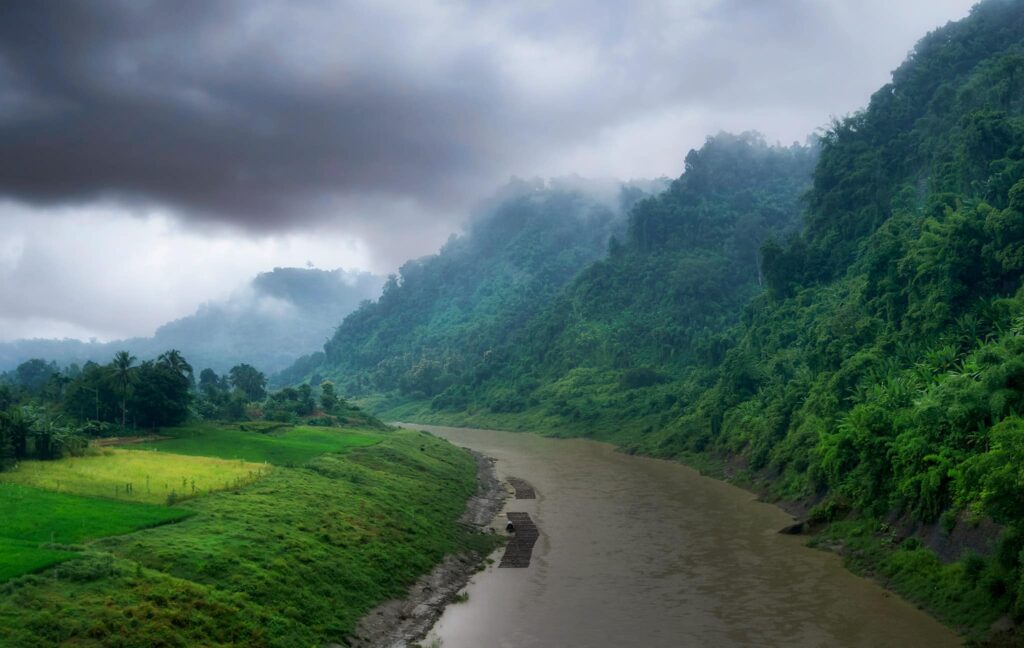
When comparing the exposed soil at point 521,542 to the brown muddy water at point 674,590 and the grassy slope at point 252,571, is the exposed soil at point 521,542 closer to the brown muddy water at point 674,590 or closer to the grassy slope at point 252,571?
the brown muddy water at point 674,590

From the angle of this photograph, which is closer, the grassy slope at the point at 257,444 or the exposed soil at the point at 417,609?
the exposed soil at the point at 417,609

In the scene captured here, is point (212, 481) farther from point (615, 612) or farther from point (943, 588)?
point (943, 588)

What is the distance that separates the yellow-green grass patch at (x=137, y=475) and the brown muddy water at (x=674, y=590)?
46.6 ft

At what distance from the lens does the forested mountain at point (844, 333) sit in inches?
1136

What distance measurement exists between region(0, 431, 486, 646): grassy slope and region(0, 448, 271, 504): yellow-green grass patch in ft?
5.66

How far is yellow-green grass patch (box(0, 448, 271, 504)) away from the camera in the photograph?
31969 millimetres

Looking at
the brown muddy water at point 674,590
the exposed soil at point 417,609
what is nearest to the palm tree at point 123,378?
the brown muddy water at point 674,590

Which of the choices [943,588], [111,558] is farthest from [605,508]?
[111,558]

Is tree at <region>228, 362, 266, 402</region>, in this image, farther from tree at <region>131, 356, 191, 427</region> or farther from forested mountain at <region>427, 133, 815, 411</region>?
tree at <region>131, 356, 191, 427</region>

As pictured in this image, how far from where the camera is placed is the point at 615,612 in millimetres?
27766

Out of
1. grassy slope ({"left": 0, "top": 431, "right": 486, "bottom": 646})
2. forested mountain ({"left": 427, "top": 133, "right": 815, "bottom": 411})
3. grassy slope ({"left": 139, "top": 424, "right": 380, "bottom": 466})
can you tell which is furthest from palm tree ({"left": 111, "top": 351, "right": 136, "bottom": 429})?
forested mountain ({"left": 427, "top": 133, "right": 815, "bottom": 411})

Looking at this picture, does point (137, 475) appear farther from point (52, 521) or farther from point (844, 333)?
point (844, 333)

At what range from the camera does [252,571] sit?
24359 mm

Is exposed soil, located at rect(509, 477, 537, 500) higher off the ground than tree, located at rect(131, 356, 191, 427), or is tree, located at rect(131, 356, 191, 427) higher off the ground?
tree, located at rect(131, 356, 191, 427)
